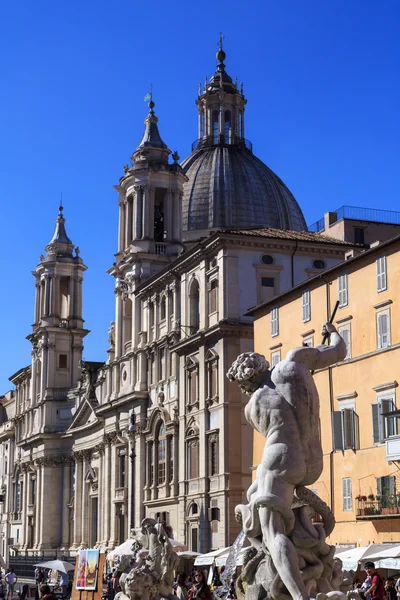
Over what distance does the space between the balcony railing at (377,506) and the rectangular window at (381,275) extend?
24.7ft

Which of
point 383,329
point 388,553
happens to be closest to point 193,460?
point 383,329

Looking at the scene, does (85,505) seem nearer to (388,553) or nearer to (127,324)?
(127,324)

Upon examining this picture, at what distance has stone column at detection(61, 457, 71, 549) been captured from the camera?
8306 cm

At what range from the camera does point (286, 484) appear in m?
8.46

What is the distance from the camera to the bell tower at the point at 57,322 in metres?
88.1

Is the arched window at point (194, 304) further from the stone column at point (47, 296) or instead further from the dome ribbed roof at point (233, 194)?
the stone column at point (47, 296)

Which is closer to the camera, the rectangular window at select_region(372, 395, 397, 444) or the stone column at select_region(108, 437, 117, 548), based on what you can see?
the rectangular window at select_region(372, 395, 397, 444)

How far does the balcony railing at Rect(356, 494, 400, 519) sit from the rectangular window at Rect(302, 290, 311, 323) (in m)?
8.96

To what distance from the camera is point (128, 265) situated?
64.0 m

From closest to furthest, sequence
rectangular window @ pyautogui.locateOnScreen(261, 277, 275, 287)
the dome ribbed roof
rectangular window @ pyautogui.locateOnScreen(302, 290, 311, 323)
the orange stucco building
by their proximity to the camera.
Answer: the orange stucco building, rectangular window @ pyautogui.locateOnScreen(302, 290, 311, 323), rectangular window @ pyautogui.locateOnScreen(261, 277, 275, 287), the dome ribbed roof

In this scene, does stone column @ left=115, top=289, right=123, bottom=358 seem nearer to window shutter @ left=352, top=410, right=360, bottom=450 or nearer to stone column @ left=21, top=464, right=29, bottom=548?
window shutter @ left=352, top=410, right=360, bottom=450

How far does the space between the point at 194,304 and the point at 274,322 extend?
9.53 meters

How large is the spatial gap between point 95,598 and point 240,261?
3115 centimetres

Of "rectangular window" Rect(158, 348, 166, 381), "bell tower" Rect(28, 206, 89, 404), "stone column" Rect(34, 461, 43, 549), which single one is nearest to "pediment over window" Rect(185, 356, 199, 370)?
"rectangular window" Rect(158, 348, 166, 381)
